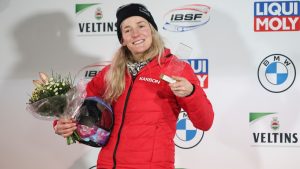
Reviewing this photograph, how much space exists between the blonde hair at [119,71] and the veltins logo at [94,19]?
766 millimetres

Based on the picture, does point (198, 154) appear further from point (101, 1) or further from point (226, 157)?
point (101, 1)

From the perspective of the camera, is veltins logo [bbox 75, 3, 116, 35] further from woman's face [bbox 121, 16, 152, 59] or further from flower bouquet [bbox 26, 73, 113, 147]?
flower bouquet [bbox 26, 73, 113, 147]

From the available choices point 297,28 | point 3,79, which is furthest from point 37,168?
point 297,28

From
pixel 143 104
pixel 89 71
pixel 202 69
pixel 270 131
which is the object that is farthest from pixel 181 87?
pixel 89 71

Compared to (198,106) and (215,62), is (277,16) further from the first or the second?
(198,106)

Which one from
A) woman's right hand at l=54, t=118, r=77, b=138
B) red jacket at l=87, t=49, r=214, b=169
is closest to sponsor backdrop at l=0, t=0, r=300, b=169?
red jacket at l=87, t=49, r=214, b=169

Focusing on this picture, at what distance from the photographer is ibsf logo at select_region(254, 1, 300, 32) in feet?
7.50

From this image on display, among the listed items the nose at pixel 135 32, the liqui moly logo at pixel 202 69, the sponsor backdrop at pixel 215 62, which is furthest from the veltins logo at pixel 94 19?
the nose at pixel 135 32

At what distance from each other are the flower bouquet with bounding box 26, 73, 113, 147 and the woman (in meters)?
0.04

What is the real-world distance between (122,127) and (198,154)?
0.93m

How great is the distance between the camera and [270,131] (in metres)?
2.31

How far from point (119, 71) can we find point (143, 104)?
0.21 meters

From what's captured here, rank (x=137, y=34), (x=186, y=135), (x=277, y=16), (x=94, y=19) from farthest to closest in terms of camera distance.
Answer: (x=94, y=19) → (x=186, y=135) → (x=277, y=16) → (x=137, y=34)

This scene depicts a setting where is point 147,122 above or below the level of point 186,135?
above
